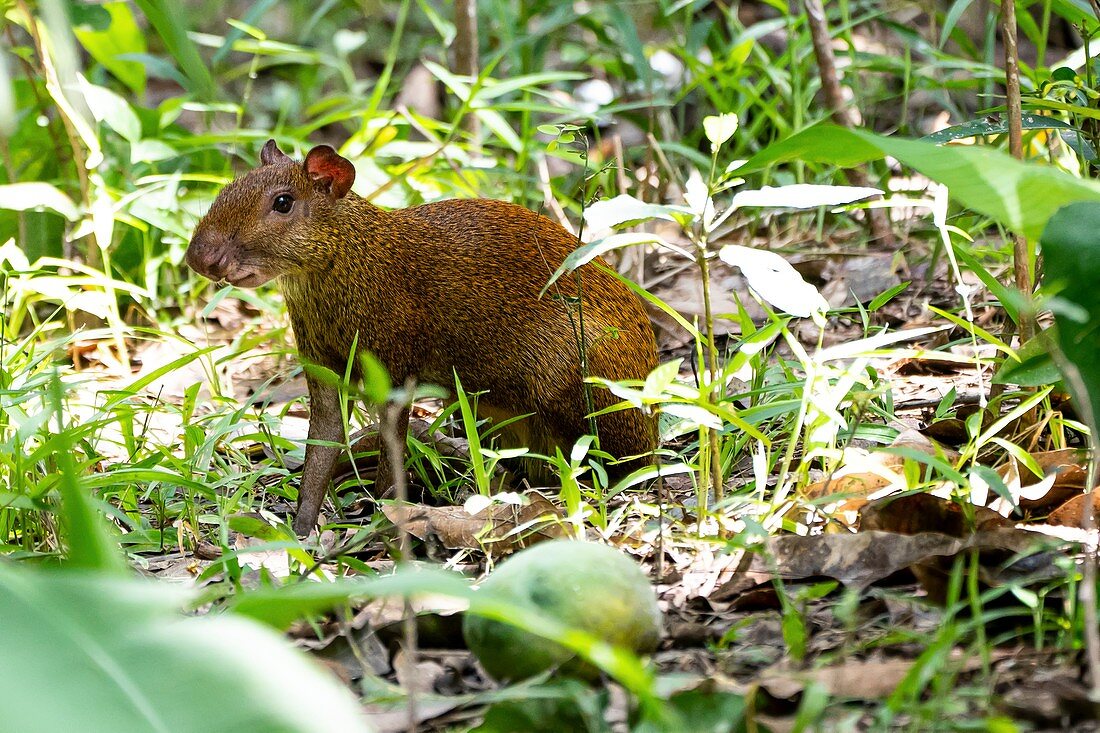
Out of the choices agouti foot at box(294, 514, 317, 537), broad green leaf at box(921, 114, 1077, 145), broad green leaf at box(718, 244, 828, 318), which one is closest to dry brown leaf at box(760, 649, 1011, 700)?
broad green leaf at box(718, 244, 828, 318)

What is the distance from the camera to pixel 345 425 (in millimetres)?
3549

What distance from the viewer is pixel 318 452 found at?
3604 millimetres

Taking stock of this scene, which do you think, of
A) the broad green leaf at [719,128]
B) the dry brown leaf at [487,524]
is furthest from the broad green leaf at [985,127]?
the dry brown leaf at [487,524]

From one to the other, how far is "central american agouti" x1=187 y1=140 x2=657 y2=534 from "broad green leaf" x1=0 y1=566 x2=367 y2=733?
2.03m

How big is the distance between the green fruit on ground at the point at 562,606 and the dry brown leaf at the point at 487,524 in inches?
29.7

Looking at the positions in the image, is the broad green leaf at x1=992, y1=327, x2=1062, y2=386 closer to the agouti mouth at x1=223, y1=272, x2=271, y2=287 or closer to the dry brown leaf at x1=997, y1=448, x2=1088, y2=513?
the dry brown leaf at x1=997, y1=448, x2=1088, y2=513

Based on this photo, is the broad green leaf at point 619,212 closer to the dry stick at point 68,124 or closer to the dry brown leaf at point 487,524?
the dry brown leaf at point 487,524

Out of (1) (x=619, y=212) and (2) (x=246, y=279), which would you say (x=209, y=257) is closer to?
(2) (x=246, y=279)

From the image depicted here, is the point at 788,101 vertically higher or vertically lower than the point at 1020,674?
higher

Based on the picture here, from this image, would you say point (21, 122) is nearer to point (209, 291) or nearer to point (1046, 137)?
point (209, 291)

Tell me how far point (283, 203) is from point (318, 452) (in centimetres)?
79

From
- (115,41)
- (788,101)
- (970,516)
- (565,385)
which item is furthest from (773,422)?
(115,41)

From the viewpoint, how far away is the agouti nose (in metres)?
3.67

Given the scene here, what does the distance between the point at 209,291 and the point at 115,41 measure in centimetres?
126
